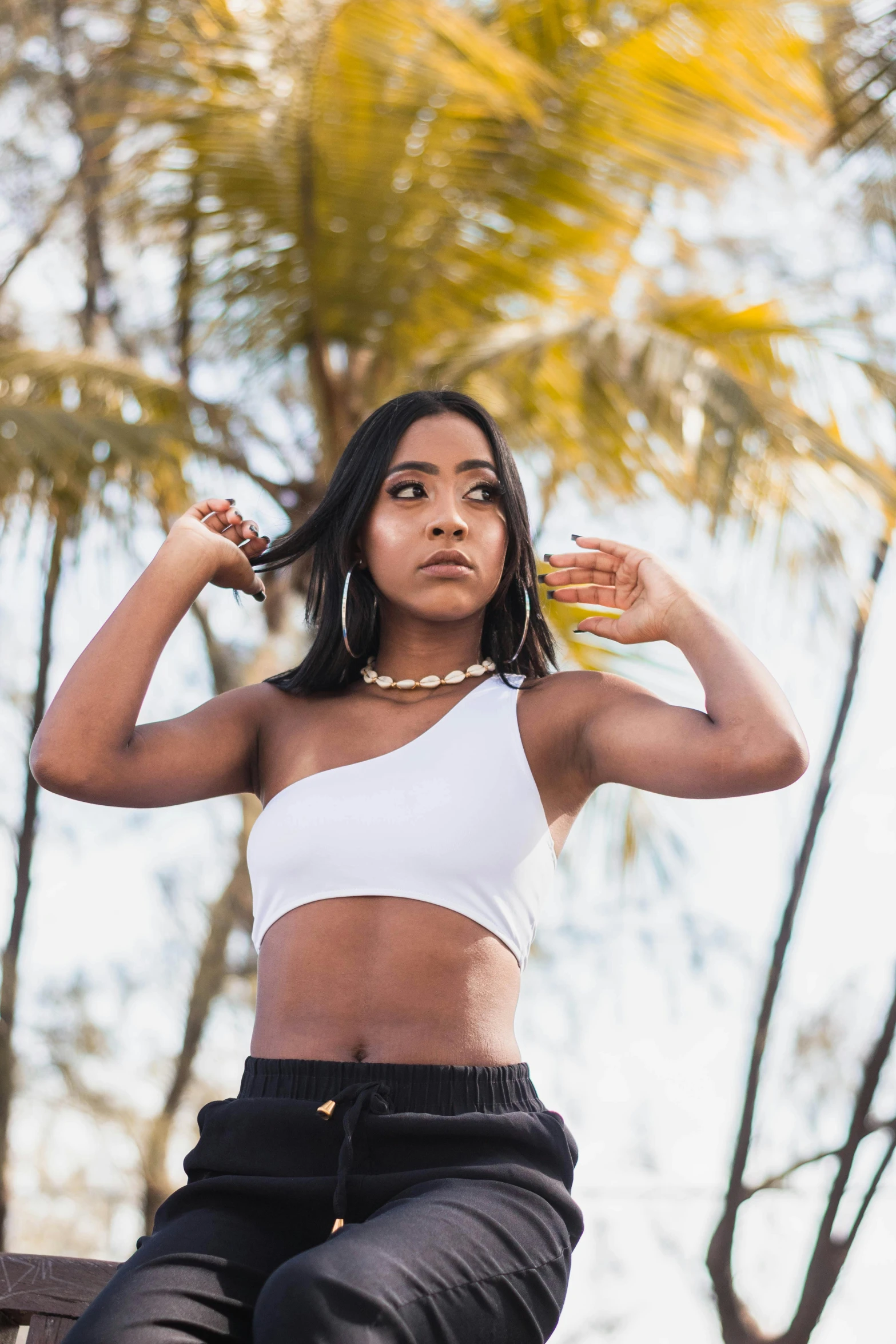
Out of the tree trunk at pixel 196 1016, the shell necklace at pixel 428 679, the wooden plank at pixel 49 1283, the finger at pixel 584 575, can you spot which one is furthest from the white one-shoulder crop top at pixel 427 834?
the tree trunk at pixel 196 1016

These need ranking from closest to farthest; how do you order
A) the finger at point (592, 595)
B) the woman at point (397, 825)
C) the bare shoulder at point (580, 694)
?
the woman at point (397, 825) → the bare shoulder at point (580, 694) → the finger at point (592, 595)

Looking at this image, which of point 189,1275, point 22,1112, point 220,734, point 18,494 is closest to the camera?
point 189,1275

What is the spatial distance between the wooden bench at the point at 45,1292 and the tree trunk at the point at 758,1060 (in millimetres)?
5084

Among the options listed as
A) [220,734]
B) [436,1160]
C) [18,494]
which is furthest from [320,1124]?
[18,494]

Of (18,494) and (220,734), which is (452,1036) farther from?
→ (18,494)

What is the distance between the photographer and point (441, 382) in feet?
15.8

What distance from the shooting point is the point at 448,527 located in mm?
2066

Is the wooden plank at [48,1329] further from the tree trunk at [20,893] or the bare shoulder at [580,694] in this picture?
the tree trunk at [20,893]

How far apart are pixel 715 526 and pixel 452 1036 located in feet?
9.27

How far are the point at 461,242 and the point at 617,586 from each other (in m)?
3.64

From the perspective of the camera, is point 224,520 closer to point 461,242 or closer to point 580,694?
point 580,694

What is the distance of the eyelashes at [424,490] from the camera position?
2131 mm

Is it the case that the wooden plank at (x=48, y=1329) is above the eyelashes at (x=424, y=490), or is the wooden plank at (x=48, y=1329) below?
below

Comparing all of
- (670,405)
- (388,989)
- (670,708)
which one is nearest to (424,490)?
(670,708)
